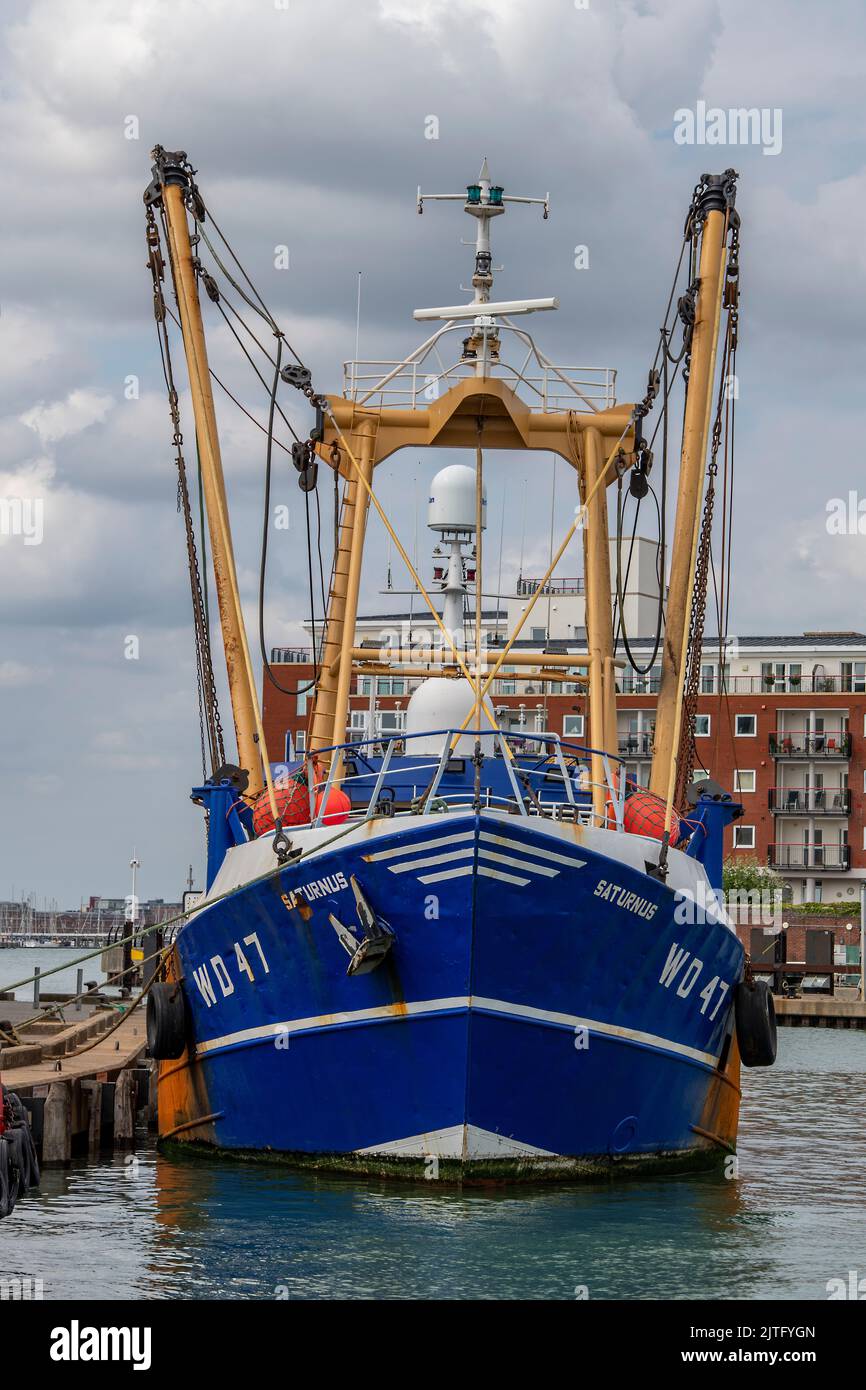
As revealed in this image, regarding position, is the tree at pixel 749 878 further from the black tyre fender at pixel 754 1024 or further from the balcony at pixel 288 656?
the black tyre fender at pixel 754 1024

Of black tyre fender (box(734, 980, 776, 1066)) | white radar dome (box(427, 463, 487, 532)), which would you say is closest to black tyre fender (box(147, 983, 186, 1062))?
black tyre fender (box(734, 980, 776, 1066))

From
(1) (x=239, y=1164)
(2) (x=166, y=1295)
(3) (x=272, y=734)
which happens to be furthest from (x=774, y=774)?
(2) (x=166, y=1295)

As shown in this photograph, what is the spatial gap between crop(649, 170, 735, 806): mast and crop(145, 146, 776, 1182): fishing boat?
0.06 meters

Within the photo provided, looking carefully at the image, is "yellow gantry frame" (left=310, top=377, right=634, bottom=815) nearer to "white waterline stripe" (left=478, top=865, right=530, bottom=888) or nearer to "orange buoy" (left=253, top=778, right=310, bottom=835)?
"orange buoy" (left=253, top=778, right=310, bottom=835)

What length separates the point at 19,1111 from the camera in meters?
21.8

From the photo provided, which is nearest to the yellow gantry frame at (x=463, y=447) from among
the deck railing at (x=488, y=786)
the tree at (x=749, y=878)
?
the deck railing at (x=488, y=786)

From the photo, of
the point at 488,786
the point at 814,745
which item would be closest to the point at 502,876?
the point at 488,786

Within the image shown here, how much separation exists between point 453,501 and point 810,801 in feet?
215

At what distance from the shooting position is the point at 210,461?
32.3 metres

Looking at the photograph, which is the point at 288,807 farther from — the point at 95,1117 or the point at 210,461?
the point at 210,461

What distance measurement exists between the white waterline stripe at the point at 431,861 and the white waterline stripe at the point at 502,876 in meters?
0.22

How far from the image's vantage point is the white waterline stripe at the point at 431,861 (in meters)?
22.3

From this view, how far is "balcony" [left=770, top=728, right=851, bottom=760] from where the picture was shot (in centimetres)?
9606
